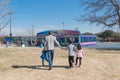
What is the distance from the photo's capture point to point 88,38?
149 ft

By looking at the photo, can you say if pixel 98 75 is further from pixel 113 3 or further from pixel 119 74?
pixel 113 3

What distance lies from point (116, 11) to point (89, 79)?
2422cm

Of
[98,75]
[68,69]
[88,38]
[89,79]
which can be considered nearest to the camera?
[89,79]

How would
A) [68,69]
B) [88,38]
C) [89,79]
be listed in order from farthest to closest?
[88,38]
[68,69]
[89,79]

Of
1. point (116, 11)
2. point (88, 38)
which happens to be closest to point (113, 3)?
point (116, 11)

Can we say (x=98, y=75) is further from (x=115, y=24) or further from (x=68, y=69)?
(x=115, y=24)

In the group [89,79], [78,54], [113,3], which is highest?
[113,3]

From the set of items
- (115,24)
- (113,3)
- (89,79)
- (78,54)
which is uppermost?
(113,3)

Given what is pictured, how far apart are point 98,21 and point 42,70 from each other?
924 inches

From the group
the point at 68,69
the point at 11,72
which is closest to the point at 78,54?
the point at 68,69

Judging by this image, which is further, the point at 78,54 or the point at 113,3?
the point at 113,3

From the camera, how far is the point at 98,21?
33.9 metres

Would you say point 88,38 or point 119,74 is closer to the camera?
point 119,74

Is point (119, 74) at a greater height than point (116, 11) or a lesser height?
lesser
